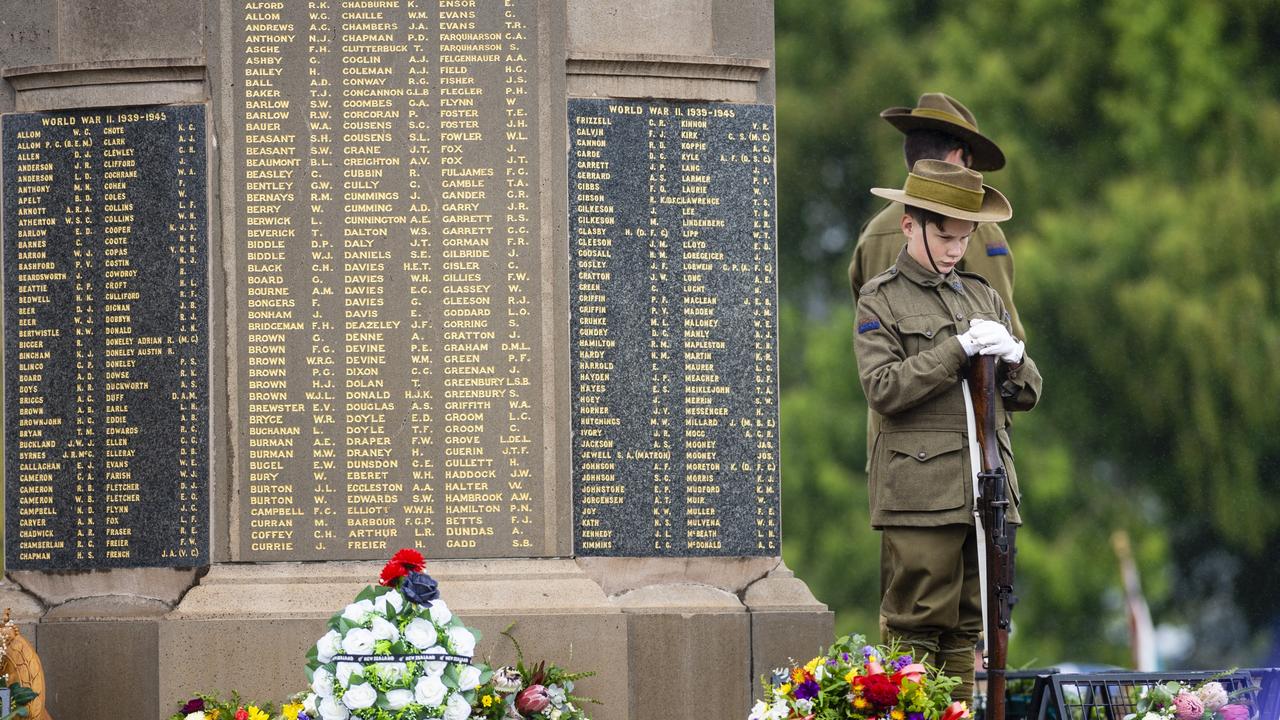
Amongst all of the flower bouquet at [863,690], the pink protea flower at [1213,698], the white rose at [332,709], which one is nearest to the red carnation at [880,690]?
the flower bouquet at [863,690]

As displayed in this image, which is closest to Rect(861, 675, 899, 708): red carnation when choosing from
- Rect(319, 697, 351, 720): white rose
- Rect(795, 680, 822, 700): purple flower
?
Rect(795, 680, 822, 700): purple flower

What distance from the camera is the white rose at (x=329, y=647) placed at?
695 centimetres

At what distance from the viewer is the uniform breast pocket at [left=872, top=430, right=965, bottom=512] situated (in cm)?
770

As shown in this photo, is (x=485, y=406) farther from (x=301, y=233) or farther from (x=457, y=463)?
(x=301, y=233)

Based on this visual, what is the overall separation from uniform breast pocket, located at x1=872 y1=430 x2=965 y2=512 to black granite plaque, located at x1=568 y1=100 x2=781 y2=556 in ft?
4.52

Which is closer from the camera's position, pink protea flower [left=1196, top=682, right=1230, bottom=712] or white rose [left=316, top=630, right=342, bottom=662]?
white rose [left=316, top=630, right=342, bottom=662]

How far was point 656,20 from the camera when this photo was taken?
9.29 meters

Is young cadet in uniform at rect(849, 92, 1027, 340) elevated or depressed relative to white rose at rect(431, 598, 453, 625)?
elevated

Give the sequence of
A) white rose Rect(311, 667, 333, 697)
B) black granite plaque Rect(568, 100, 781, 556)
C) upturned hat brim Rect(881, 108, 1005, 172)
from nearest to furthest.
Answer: white rose Rect(311, 667, 333, 697)
black granite plaque Rect(568, 100, 781, 556)
upturned hat brim Rect(881, 108, 1005, 172)

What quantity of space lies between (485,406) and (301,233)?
46.5 inches

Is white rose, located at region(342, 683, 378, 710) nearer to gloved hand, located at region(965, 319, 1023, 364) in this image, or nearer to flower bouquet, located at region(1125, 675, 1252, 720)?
gloved hand, located at region(965, 319, 1023, 364)

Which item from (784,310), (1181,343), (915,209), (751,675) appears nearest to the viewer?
(915,209)

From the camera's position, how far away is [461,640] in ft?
23.1

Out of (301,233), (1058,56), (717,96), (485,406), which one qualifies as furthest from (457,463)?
(1058,56)
